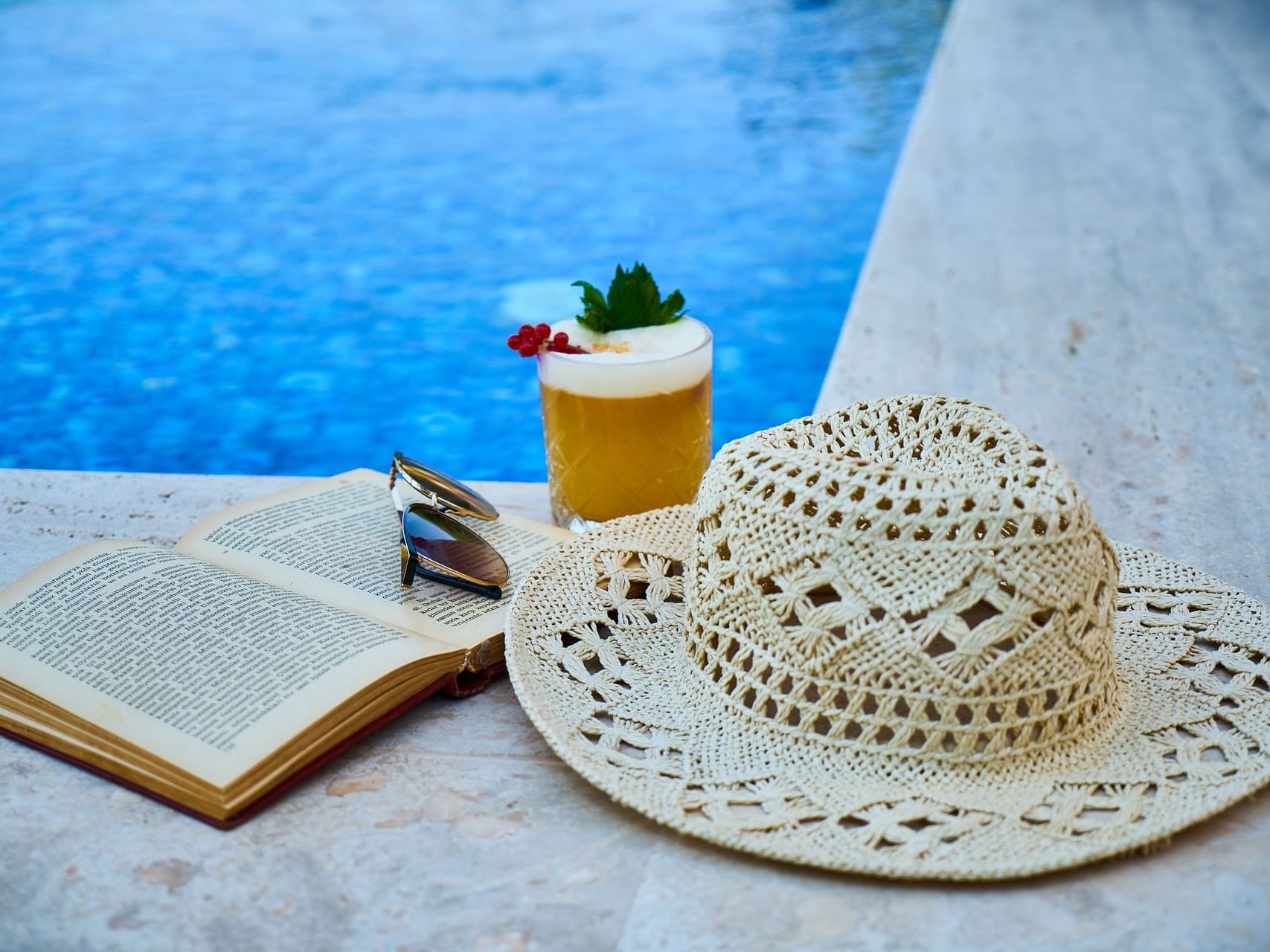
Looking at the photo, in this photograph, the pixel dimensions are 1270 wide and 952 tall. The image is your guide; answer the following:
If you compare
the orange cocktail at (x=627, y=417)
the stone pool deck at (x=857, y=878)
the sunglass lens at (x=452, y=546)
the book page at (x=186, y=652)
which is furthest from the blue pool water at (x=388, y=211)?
the book page at (x=186, y=652)

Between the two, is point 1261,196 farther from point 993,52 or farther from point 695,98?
point 695,98

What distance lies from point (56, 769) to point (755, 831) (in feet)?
1.94

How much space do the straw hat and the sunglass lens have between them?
0.19 meters

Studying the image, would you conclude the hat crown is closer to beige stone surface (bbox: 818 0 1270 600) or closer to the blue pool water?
beige stone surface (bbox: 818 0 1270 600)

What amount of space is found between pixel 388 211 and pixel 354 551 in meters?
3.28

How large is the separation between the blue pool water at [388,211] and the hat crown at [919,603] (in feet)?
6.29

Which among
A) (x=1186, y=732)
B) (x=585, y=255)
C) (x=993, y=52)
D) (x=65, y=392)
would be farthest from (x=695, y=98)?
(x=1186, y=732)

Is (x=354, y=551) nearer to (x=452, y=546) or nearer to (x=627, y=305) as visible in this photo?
(x=452, y=546)

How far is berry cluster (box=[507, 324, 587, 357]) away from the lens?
4.38 ft

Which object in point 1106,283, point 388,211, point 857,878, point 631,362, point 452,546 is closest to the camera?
point 857,878

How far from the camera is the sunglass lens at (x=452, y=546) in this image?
1187 mm

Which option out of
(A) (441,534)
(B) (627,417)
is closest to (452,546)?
(A) (441,534)

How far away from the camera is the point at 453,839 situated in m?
0.92

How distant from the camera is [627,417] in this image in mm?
1354
